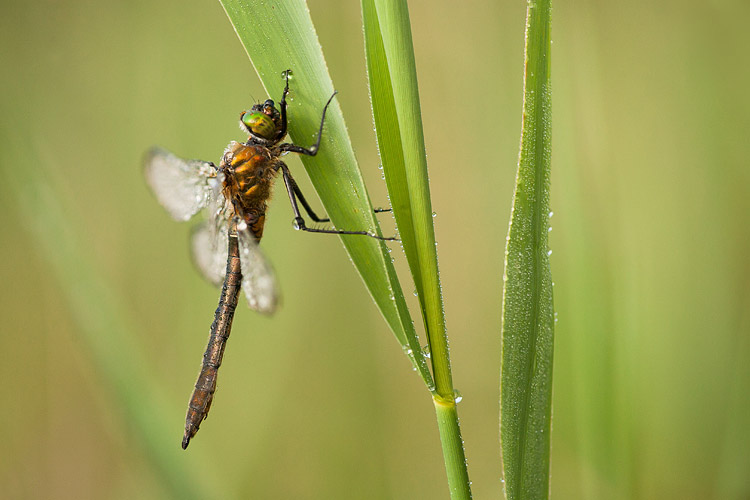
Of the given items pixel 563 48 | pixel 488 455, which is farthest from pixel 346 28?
pixel 488 455

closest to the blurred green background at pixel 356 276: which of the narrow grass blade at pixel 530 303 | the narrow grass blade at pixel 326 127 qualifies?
the narrow grass blade at pixel 530 303

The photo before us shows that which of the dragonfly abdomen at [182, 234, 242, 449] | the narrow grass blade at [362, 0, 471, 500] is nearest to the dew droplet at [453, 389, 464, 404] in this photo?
the narrow grass blade at [362, 0, 471, 500]

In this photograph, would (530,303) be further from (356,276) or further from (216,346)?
(356,276)

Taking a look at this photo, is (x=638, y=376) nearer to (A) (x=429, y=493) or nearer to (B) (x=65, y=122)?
(A) (x=429, y=493)

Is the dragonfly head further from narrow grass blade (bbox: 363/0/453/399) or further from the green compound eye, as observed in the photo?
narrow grass blade (bbox: 363/0/453/399)

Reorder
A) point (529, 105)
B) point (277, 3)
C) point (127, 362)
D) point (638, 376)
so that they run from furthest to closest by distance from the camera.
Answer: point (638, 376), point (127, 362), point (277, 3), point (529, 105)
